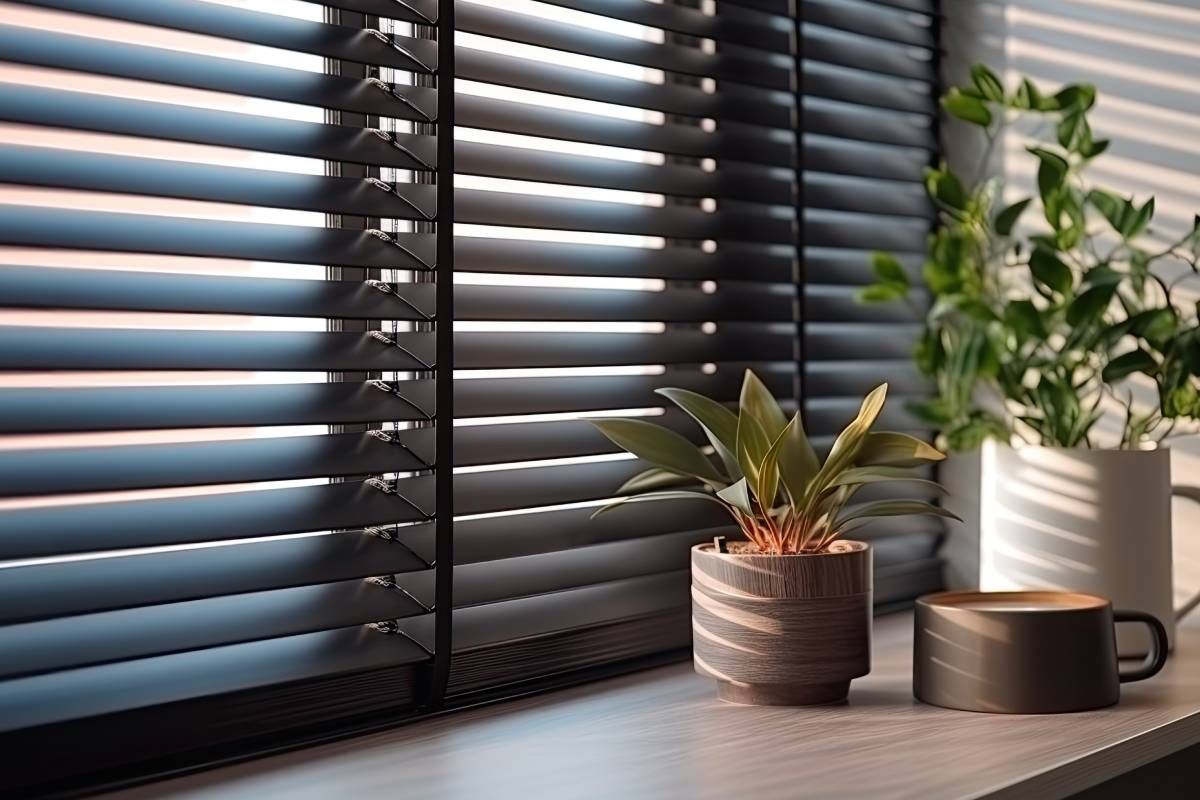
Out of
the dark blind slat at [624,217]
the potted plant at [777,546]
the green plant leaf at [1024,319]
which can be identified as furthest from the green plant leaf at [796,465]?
the green plant leaf at [1024,319]

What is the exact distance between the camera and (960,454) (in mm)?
1735

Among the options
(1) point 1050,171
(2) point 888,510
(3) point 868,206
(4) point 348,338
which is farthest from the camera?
(3) point 868,206

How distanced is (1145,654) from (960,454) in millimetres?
442

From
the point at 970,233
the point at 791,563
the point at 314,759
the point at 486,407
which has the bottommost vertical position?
the point at 314,759

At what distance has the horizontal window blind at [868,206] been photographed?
60.8 inches

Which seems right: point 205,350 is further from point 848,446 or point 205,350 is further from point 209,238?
point 848,446

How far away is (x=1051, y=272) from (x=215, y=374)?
823mm

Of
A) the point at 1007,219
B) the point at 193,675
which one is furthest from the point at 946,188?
the point at 193,675

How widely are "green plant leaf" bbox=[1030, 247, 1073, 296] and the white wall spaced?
25cm

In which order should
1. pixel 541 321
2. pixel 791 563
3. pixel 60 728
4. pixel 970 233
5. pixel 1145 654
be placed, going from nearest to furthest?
pixel 60 728 → pixel 791 563 → pixel 541 321 → pixel 1145 654 → pixel 970 233

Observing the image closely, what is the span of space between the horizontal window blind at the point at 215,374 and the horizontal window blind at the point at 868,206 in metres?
0.55

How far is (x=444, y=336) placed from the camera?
1104 mm

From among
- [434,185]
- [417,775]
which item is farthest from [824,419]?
[417,775]

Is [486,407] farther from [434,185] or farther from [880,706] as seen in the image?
[880,706]
